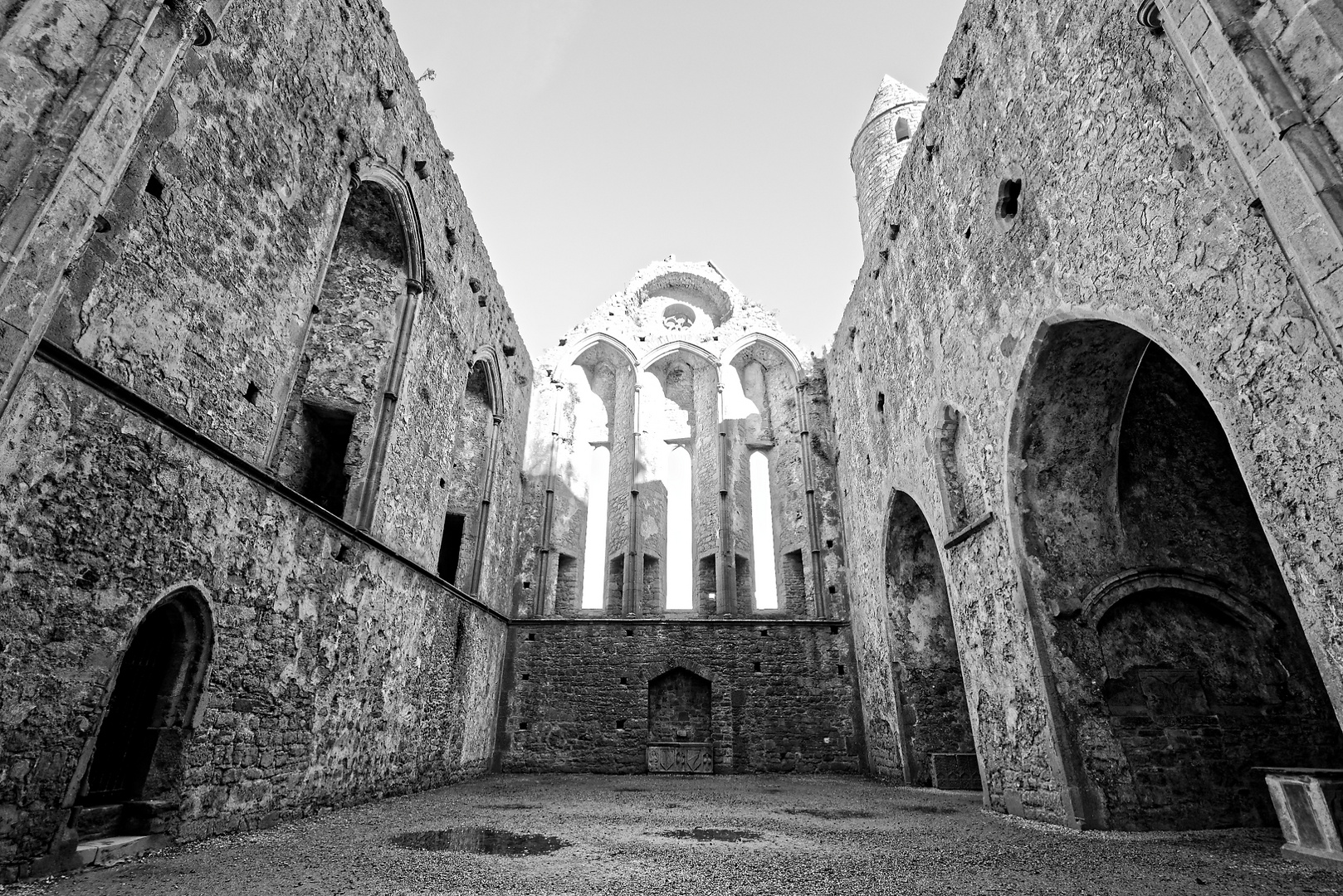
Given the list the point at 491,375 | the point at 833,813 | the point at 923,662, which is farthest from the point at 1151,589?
the point at 491,375

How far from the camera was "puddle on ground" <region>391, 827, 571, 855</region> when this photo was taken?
14.0 ft

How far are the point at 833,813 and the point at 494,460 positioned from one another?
25.9 feet

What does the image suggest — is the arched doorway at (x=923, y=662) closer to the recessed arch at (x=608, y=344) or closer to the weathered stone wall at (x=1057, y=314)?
the weathered stone wall at (x=1057, y=314)

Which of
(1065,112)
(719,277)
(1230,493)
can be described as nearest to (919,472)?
(1230,493)

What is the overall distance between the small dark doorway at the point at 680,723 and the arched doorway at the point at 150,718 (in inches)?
314

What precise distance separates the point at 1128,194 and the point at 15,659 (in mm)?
7253

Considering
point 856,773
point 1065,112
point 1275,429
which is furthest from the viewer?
point 856,773

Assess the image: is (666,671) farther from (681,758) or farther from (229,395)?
(229,395)

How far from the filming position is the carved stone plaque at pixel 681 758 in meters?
10.9

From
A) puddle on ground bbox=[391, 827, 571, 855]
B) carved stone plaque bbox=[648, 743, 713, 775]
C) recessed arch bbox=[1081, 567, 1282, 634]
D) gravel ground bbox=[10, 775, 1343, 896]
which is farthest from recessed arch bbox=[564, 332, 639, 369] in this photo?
puddle on ground bbox=[391, 827, 571, 855]

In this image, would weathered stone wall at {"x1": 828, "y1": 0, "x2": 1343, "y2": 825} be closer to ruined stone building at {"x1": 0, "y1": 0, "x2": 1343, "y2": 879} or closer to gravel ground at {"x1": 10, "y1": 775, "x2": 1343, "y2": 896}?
ruined stone building at {"x1": 0, "y1": 0, "x2": 1343, "y2": 879}

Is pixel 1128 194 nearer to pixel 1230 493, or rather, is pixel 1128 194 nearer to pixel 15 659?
pixel 1230 493

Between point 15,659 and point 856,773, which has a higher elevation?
point 15,659

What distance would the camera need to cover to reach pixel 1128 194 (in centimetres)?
462
